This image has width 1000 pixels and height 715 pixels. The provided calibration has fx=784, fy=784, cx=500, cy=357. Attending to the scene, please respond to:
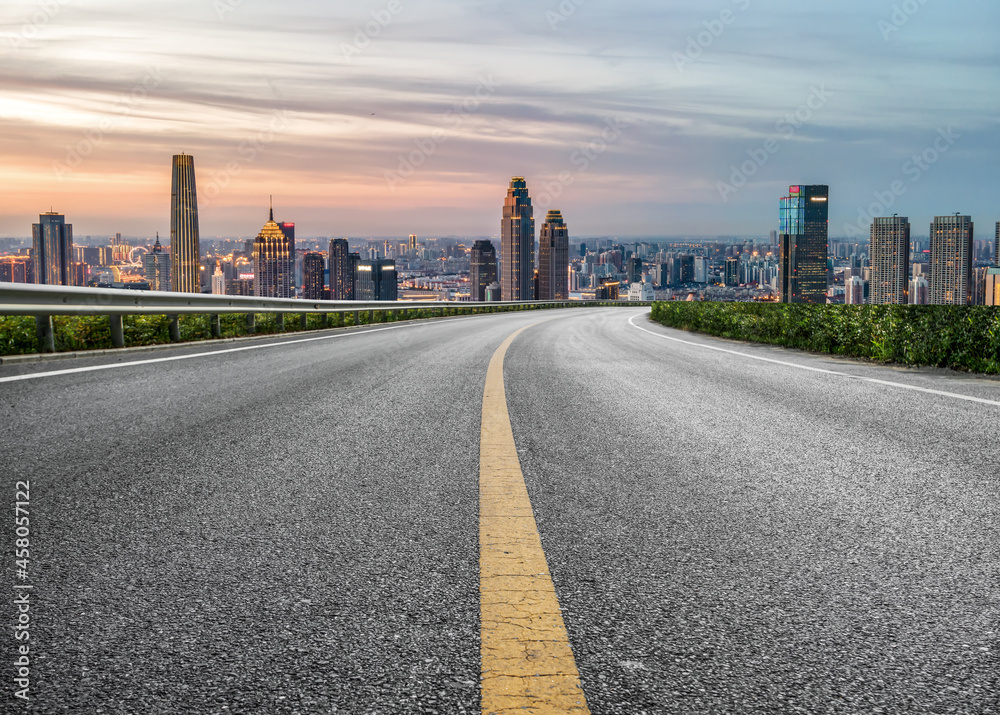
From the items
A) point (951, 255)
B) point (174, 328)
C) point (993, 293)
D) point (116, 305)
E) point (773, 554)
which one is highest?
point (951, 255)

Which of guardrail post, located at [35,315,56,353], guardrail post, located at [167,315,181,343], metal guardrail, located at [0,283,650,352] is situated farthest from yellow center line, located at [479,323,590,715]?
guardrail post, located at [167,315,181,343]

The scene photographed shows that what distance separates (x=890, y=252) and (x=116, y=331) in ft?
583

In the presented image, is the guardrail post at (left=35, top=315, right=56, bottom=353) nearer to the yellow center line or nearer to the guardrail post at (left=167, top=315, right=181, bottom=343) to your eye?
the guardrail post at (left=167, top=315, right=181, bottom=343)

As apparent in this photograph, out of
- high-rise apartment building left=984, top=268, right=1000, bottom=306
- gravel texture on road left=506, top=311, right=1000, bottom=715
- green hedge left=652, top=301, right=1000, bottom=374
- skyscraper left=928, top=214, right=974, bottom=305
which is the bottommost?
gravel texture on road left=506, top=311, right=1000, bottom=715

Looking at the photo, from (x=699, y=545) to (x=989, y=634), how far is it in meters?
1.01

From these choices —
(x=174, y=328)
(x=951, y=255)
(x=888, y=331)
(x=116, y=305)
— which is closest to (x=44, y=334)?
(x=116, y=305)

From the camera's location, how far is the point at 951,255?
174750 mm

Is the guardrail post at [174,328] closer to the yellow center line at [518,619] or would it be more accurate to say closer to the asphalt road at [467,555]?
the asphalt road at [467,555]

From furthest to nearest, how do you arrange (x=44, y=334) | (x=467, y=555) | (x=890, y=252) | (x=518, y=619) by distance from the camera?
(x=890, y=252)
(x=44, y=334)
(x=467, y=555)
(x=518, y=619)

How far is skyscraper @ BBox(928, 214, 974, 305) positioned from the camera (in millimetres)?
157512

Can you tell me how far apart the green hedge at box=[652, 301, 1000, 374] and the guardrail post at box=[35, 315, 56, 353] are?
40.6 feet

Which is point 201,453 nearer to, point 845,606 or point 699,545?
point 699,545

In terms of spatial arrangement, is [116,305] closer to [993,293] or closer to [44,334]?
[44,334]

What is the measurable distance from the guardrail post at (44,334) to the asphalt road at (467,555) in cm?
452
